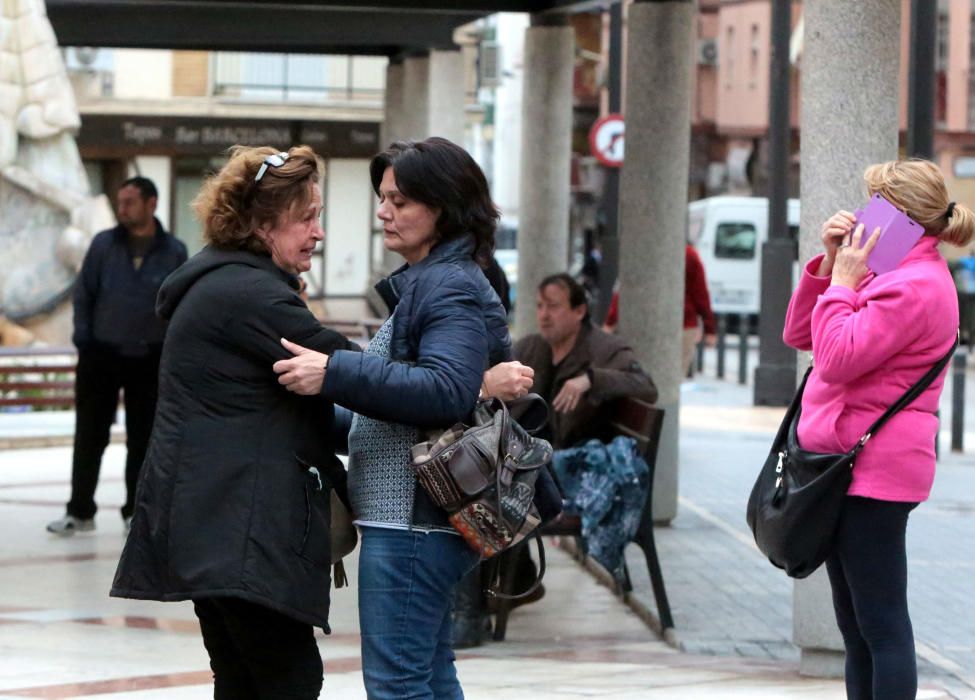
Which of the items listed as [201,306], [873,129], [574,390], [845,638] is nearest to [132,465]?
[574,390]

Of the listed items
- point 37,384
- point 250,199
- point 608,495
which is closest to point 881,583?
point 250,199

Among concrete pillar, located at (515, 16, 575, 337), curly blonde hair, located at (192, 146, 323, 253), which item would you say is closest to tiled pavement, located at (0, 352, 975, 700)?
curly blonde hair, located at (192, 146, 323, 253)

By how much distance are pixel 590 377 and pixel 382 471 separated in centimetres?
465

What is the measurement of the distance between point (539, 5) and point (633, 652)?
6.11 meters

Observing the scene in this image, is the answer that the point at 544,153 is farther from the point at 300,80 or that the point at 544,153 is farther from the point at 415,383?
the point at 300,80

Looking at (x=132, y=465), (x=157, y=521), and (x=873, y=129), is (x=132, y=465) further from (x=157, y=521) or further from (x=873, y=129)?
(x=157, y=521)

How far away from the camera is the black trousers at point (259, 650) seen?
14.8 ft

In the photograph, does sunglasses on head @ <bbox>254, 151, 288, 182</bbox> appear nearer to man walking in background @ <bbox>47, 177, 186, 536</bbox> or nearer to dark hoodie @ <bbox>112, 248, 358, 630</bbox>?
dark hoodie @ <bbox>112, 248, 358, 630</bbox>

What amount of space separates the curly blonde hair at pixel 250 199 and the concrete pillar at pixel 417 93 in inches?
782

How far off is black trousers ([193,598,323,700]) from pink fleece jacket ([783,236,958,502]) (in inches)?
61.3

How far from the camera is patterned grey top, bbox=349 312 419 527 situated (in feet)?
15.0

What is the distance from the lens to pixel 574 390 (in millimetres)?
8977

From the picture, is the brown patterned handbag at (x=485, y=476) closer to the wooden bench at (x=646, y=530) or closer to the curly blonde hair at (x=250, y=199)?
the curly blonde hair at (x=250, y=199)

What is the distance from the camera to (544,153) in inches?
664
